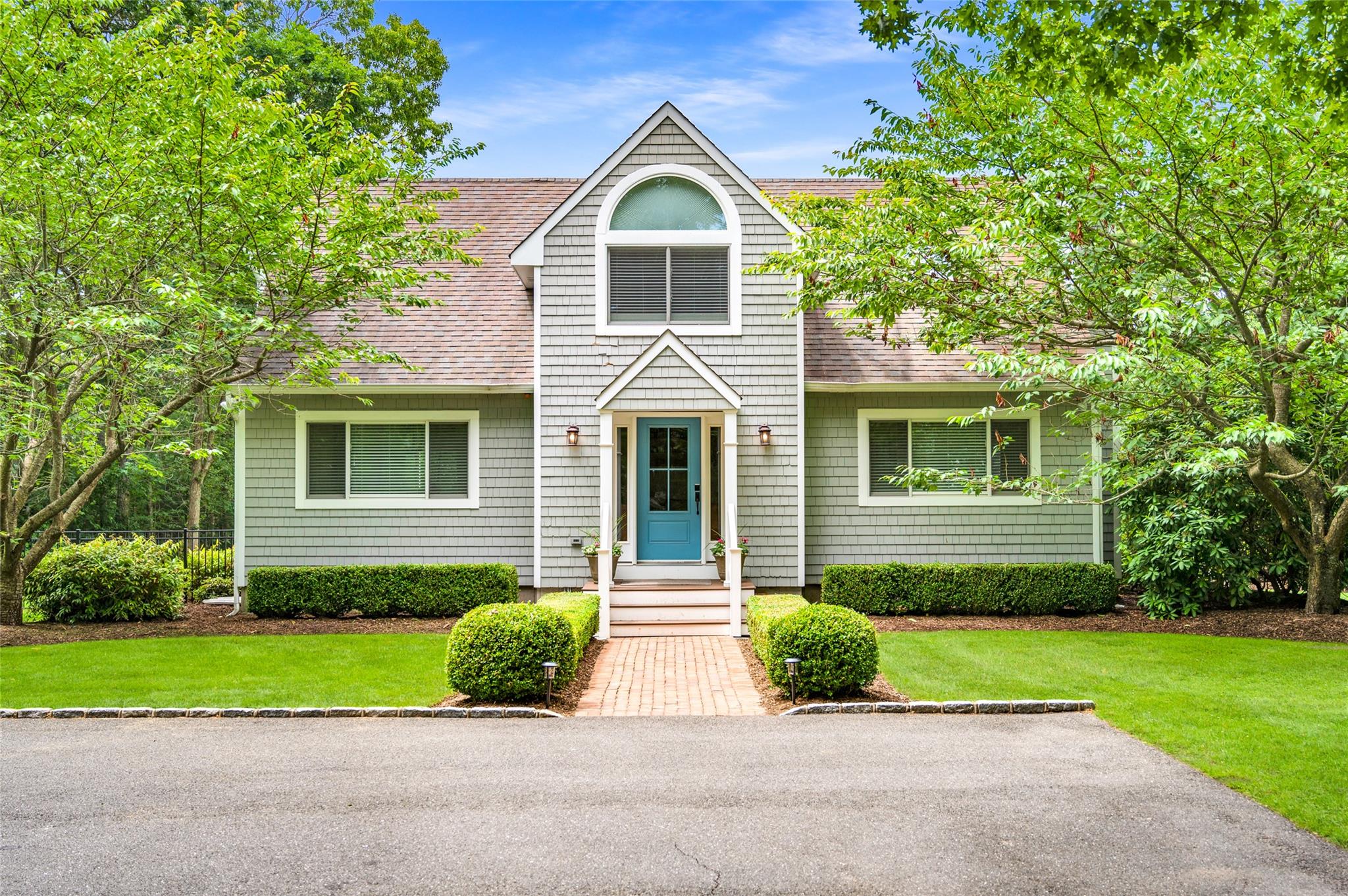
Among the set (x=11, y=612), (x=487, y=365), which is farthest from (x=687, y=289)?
(x=11, y=612)

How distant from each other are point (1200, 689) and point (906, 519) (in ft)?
18.4

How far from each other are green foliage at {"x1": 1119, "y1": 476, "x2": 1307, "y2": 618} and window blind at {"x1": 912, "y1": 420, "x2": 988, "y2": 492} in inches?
88.7

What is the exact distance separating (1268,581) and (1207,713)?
694cm

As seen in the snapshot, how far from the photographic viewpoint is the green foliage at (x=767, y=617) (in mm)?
8539

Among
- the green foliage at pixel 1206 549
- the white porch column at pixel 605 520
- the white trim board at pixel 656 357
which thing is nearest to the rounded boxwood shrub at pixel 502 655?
the white porch column at pixel 605 520

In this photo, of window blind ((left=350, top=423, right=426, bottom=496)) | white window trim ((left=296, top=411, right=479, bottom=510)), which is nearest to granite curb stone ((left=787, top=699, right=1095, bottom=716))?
white window trim ((left=296, top=411, right=479, bottom=510))

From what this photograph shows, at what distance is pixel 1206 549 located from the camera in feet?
40.5

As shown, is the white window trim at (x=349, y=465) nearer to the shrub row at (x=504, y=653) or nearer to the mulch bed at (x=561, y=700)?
the mulch bed at (x=561, y=700)

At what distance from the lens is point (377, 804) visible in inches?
215

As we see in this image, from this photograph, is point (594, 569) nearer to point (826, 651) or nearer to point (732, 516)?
point (732, 516)

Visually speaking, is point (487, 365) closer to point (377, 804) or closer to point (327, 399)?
point (327, 399)

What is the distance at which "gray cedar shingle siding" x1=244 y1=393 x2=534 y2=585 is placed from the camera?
13.7 m

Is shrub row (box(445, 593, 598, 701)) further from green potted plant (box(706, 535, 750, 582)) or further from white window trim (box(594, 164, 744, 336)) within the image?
white window trim (box(594, 164, 744, 336))

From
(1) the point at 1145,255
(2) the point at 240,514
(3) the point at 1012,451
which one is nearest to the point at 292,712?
(2) the point at 240,514
